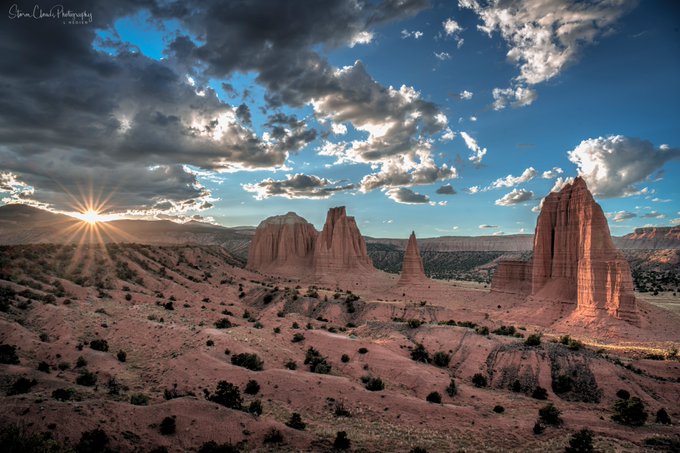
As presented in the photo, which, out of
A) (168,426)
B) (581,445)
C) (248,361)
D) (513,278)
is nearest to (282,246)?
(513,278)

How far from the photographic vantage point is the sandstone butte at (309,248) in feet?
295

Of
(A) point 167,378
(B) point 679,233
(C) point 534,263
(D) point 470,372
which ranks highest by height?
(B) point 679,233

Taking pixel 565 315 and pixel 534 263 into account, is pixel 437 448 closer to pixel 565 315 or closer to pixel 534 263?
pixel 565 315

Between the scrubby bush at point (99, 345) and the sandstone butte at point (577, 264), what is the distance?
47563 millimetres

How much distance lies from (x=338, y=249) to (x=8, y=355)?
74081 mm

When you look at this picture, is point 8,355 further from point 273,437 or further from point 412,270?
point 412,270

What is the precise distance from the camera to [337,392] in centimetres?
2077

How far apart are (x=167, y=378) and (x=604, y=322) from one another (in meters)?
42.9

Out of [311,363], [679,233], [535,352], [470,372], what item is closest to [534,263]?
[535,352]

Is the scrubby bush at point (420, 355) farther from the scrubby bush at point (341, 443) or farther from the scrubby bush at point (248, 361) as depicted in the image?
the scrubby bush at point (341, 443)

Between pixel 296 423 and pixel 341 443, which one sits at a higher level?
pixel 341 443

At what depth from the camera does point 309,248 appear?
10506 centimetres

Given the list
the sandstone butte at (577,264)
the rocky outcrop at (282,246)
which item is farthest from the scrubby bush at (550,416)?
the rocky outcrop at (282,246)

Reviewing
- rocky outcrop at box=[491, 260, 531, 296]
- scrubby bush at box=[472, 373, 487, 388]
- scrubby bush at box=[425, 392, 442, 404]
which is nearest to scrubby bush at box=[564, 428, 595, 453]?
scrubby bush at box=[425, 392, 442, 404]
